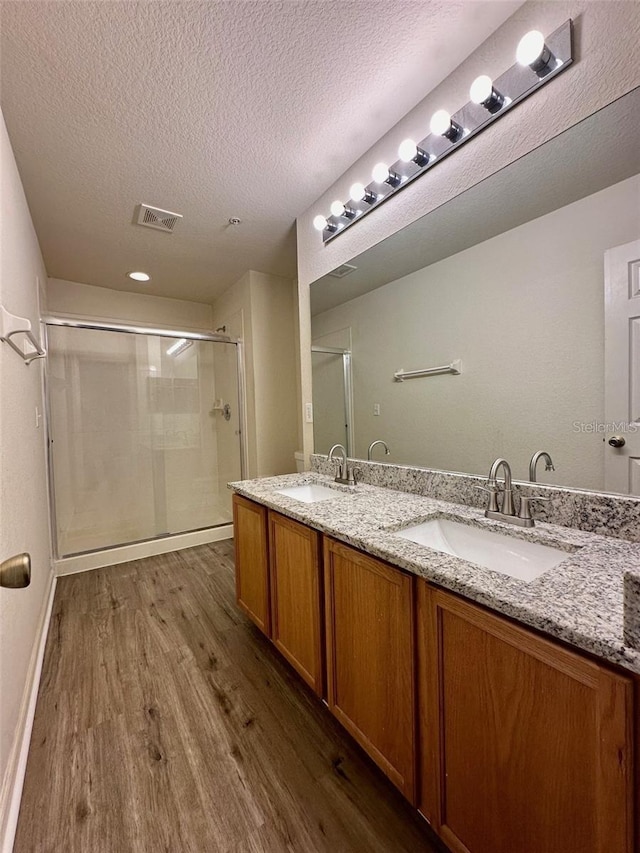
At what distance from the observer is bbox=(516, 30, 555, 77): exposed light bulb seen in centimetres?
104

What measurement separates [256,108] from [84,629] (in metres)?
2.76

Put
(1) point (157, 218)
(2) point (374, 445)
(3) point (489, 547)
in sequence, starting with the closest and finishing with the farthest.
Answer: (3) point (489, 547) < (2) point (374, 445) < (1) point (157, 218)

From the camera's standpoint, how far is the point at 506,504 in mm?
1148

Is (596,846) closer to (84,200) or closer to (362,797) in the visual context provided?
(362,797)

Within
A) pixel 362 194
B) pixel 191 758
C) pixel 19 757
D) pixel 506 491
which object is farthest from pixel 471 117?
pixel 19 757

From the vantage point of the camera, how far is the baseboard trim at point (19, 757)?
37.6 inches

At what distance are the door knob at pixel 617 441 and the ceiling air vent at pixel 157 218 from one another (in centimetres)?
253

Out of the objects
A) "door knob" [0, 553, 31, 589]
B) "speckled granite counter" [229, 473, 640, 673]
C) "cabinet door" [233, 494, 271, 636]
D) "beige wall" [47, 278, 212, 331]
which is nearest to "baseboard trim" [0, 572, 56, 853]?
"door knob" [0, 553, 31, 589]

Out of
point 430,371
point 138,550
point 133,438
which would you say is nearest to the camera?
point 430,371

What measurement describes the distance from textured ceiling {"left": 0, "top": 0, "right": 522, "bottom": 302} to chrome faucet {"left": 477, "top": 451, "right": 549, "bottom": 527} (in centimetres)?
152

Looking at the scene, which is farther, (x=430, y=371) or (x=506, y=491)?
(x=430, y=371)

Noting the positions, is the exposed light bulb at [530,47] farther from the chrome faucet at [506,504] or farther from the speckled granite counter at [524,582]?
the speckled granite counter at [524,582]

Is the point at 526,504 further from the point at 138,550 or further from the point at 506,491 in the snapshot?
the point at 138,550

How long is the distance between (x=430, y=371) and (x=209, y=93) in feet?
4.78
